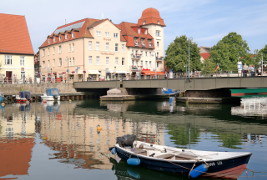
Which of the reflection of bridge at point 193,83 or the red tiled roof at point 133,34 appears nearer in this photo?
the reflection of bridge at point 193,83

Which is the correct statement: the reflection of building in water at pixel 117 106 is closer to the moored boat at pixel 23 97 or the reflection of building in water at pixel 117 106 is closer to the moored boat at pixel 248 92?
the moored boat at pixel 23 97

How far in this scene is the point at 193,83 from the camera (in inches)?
2167

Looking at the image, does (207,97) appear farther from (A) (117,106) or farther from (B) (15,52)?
(B) (15,52)

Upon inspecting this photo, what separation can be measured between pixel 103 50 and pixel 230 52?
113 ft

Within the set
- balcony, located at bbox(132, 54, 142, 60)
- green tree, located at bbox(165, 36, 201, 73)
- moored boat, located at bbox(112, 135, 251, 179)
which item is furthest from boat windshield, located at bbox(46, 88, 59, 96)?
moored boat, located at bbox(112, 135, 251, 179)

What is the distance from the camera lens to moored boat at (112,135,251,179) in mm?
14703

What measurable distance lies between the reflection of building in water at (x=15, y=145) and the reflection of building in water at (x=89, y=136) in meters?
1.37

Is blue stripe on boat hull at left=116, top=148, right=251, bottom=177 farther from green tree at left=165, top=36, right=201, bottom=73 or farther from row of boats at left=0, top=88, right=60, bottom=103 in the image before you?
green tree at left=165, top=36, right=201, bottom=73

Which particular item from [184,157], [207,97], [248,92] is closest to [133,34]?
[207,97]

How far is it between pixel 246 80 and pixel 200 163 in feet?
117

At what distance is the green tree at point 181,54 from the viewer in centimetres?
9300

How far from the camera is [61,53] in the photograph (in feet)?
307

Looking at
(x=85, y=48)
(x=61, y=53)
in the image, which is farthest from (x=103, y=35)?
(x=61, y=53)

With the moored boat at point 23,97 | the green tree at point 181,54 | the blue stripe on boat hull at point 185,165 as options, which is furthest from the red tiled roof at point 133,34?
the blue stripe on boat hull at point 185,165
